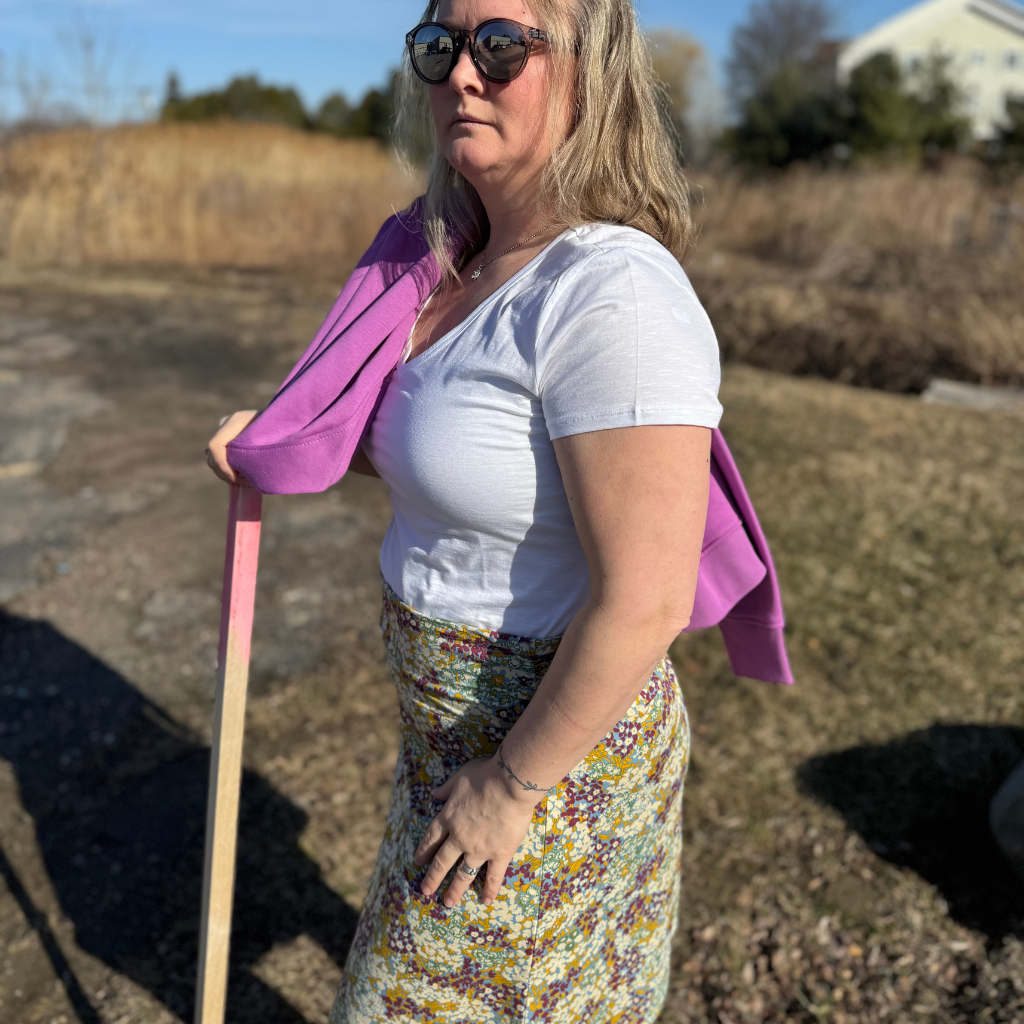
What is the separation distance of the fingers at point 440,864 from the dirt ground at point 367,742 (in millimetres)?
1236

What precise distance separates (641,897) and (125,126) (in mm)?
14097

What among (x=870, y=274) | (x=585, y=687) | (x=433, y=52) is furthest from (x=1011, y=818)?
(x=870, y=274)

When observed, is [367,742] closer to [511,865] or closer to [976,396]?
[511,865]

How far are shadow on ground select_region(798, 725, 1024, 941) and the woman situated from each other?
155 cm

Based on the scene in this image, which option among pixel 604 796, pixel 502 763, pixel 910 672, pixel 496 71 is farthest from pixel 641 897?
pixel 910 672

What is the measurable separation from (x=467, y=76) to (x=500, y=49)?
0.06 m

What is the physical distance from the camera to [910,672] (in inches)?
139

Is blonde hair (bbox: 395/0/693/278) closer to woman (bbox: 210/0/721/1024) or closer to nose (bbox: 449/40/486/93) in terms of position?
woman (bbox: 210/0/721/1024)

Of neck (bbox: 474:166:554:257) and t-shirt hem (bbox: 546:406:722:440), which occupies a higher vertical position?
neck (bbox: 474:166:554:257)

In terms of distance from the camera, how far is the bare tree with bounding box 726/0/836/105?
4334 cm

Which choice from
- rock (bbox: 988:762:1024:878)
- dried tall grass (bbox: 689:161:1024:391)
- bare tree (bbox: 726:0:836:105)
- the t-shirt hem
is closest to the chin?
the t-shirt hem

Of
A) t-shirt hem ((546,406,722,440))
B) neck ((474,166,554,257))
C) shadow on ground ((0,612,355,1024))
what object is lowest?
shadow on ground ((0,612,355,1024))

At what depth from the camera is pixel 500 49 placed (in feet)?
3.86

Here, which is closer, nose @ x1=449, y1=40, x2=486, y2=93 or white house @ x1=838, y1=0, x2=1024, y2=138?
nose @ x1=449, y1=40, x2=486, y2=93
